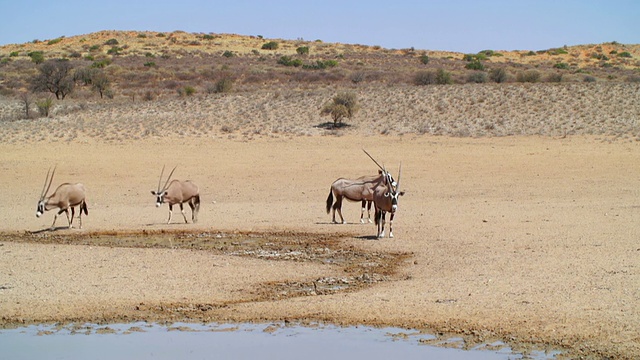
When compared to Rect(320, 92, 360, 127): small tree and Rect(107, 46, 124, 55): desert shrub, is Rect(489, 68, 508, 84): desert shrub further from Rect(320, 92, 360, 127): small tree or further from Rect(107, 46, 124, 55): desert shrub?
Rect(107, 46, 124, 55): desert shrub

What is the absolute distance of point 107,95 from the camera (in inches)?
2026

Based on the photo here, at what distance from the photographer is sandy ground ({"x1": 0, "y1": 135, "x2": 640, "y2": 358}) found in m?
10.9

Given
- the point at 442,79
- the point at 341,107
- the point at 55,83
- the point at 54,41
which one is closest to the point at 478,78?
the point at 442,79

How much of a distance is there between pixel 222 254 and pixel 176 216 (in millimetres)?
5654

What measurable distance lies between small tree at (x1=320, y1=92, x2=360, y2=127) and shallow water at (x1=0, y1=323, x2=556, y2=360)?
82.4 ft

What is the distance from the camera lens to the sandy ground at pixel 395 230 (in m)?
10.9

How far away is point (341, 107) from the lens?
35344mm

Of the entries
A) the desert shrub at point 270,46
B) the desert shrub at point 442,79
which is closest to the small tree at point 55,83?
the desert shrub at point 442,79

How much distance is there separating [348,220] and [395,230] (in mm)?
2432

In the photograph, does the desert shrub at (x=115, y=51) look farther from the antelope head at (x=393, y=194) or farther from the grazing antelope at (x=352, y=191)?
the antelope head at (x=393, y=194)

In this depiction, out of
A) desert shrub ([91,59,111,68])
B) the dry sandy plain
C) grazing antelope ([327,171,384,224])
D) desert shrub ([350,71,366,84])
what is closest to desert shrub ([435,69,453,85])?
desert shrub ([350,71,366,84])

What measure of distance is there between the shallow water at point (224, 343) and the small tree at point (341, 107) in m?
25.1

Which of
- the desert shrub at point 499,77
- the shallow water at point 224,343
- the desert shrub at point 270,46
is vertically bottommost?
the shallow water at point 224,343

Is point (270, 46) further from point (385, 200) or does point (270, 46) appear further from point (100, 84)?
point (385, 200)
